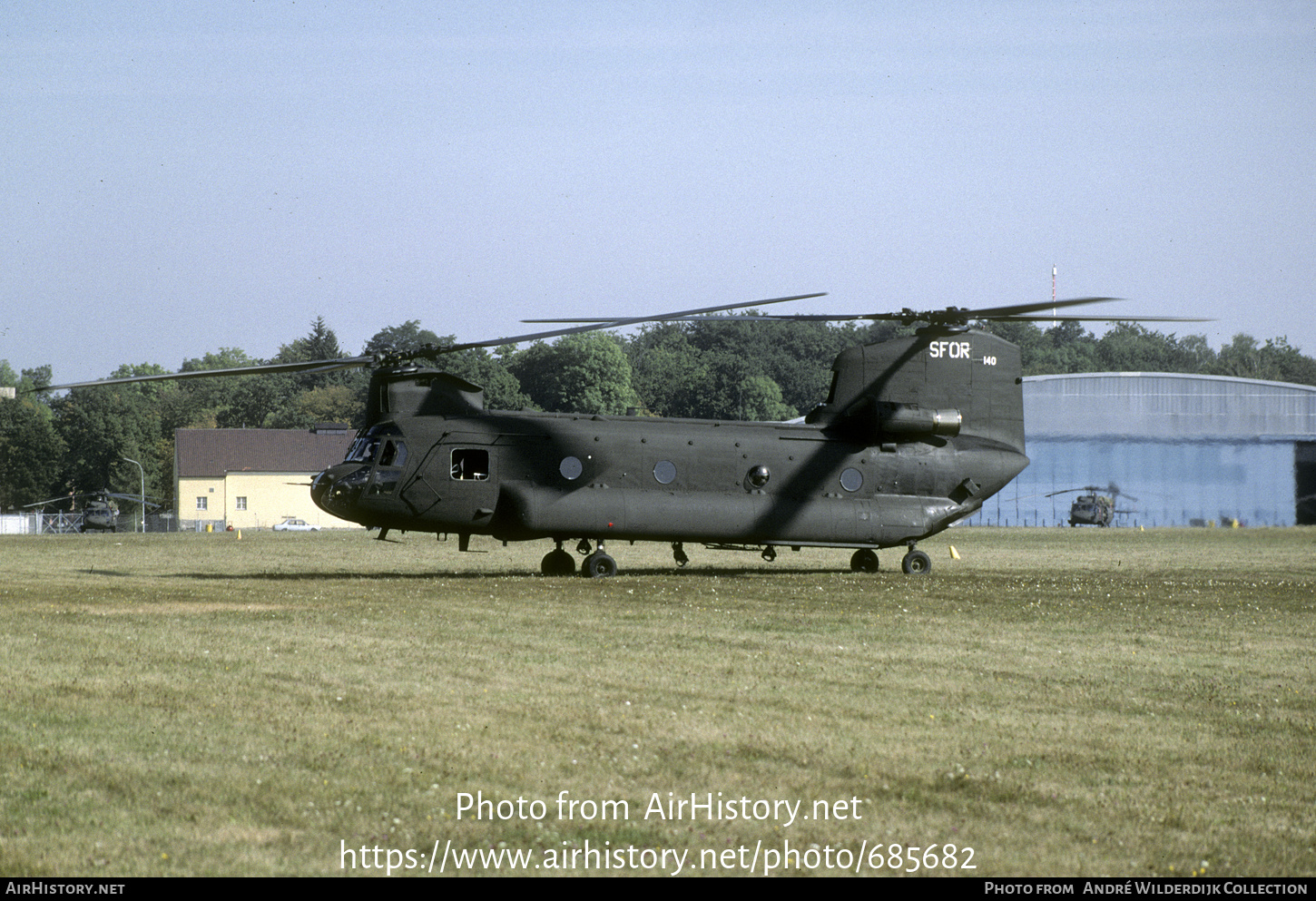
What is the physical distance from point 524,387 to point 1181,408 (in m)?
80.9

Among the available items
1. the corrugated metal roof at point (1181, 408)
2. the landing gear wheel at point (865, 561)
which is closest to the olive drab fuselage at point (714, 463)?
the landing gear wheel at point (865, 561)

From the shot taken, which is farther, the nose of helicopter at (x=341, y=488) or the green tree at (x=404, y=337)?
the green tree at (x=404, y=337)

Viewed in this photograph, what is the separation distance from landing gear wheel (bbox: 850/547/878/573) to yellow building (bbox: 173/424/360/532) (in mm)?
74464

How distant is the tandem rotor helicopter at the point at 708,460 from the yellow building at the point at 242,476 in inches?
2973

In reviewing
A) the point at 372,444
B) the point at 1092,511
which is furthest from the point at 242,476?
the point at 372,444

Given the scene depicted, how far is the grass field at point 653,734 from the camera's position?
730 centimetres

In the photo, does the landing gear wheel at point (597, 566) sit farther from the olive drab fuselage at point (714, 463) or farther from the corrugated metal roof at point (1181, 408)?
the corrugated metal roof at point (1181, 408)

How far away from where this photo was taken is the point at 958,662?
47.2 feet

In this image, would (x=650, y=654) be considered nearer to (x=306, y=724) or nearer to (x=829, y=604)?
(x=306, y=724)

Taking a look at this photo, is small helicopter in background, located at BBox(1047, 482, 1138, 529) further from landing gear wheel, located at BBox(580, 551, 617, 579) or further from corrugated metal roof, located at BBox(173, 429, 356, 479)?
landing gear wheel, located at BBox(580, 551, 617, 579)

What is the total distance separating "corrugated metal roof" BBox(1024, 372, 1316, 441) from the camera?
83.1m

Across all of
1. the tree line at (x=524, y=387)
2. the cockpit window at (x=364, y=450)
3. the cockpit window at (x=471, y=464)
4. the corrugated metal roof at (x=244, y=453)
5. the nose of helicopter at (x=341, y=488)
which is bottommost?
the nose of helicopter at (x=341, y=488)

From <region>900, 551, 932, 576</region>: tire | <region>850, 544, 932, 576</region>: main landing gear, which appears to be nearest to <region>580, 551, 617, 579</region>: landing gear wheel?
<region>850, 544, 932, 576</region>: main landing gear

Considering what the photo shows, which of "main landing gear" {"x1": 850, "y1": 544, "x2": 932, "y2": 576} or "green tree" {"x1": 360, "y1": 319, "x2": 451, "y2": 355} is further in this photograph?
"green tree" {"x1": 360, "y1": 319, "x2": 451, "y2": 355}
